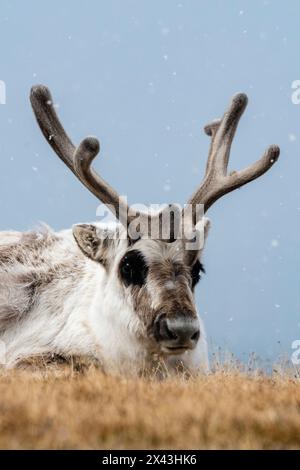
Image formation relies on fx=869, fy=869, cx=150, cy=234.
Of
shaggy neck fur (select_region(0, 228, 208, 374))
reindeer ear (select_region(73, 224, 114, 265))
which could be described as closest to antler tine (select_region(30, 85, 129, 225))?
reindeer ear (select_region(73, 224, 114, 265))

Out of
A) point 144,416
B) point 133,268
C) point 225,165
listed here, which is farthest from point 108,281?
point 144,416

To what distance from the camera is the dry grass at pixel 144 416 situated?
4.87m

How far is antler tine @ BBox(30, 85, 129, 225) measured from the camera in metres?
8.54

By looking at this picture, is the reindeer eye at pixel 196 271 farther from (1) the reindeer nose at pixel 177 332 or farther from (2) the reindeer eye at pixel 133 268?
(1) the reindeer nose at pixel 177 332

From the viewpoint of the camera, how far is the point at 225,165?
9.59m

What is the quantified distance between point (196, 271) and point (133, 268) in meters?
0.64

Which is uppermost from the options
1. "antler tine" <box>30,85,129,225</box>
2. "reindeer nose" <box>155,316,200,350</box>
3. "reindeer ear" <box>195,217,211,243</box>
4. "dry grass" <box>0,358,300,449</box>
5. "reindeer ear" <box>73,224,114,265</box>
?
"antler tine" <box>30,85,129,225</box>

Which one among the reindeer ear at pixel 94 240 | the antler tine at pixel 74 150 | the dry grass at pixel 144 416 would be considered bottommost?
the dry grass at pixel 144 416

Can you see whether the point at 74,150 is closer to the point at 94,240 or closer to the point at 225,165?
the point at 94,240

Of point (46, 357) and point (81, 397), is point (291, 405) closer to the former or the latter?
point (81, 397)

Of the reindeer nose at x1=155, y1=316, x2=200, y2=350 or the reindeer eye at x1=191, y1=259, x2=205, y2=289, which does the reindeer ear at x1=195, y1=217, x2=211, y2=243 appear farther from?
the reindeer nose at x1=155, y1=316, x2=200, y2=350

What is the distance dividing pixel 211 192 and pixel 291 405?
336cm

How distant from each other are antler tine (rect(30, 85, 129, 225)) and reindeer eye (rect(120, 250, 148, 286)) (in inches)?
18.7

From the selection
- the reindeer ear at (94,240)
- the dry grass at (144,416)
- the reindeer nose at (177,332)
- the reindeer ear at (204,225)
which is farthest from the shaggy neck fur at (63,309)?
the dry grass at (144,416)
